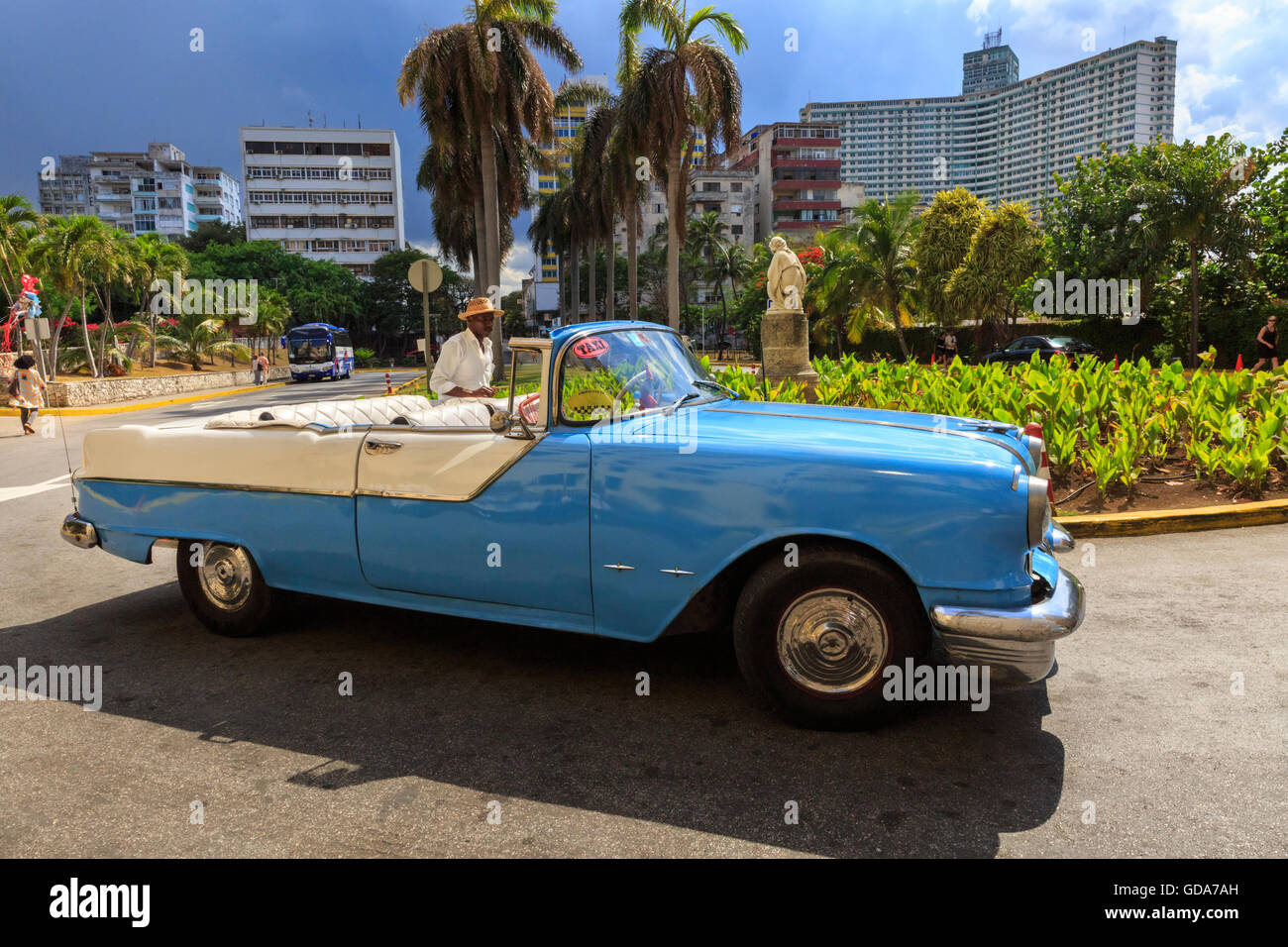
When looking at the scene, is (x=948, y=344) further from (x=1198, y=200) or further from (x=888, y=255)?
(x=1198, y=200)

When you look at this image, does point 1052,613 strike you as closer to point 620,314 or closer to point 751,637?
point 751,637

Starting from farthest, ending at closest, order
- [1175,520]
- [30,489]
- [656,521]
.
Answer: [30,489] → [1175,520] → [656,521]

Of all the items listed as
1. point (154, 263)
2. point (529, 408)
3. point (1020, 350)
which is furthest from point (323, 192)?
point (529, 408)

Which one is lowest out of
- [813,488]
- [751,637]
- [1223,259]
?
[751,637]

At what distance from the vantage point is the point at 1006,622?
3.05 m

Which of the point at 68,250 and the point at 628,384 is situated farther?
the point at 68,250

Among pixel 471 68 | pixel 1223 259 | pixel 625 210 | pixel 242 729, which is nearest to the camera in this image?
pixel 242 729

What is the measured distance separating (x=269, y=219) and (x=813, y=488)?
109 m

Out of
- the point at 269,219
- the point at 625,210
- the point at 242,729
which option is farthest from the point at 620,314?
the point at 242,729

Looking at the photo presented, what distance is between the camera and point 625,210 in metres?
31.9

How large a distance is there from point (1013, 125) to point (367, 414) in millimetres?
135936

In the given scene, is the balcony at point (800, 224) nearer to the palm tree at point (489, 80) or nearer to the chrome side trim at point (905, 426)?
the palm tree at point (489, 80)

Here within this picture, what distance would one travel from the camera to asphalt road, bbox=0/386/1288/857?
8.95 feet
